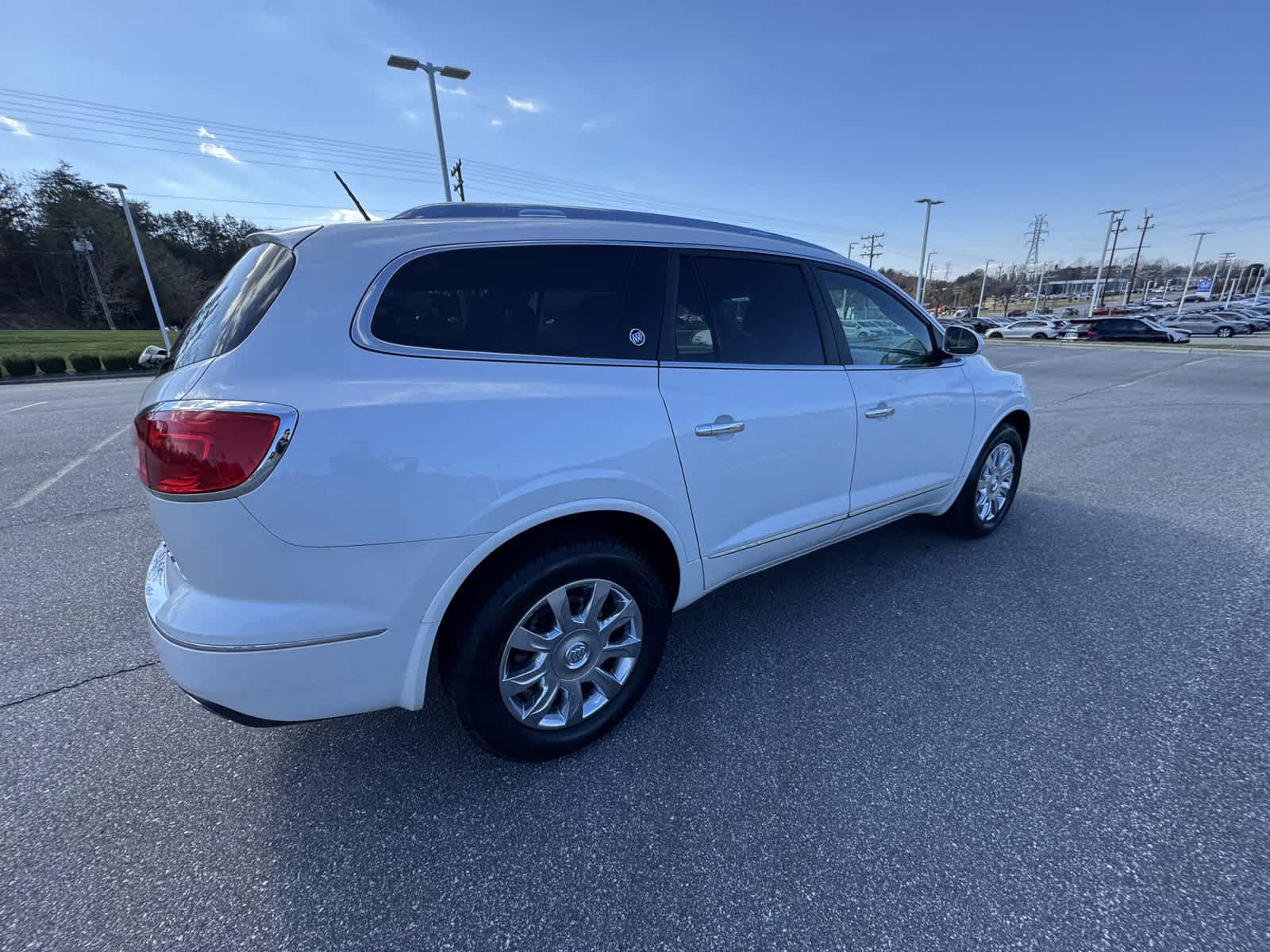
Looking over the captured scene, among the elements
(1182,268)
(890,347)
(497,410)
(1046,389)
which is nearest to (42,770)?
(497,410)

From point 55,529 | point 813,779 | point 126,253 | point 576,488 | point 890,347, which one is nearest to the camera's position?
point 576,488

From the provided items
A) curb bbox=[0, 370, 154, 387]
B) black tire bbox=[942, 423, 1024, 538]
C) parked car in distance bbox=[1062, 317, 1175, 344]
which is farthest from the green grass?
parked car in distance bbox=[1062, 317, 1175, 344]

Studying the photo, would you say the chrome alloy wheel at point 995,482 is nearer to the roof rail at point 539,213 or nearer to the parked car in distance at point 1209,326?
the roof rail at point 539,213

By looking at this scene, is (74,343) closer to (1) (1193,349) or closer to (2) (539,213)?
(2) (539,213)

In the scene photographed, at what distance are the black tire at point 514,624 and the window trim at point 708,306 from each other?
75cm

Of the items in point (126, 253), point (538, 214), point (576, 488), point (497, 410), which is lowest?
point (576, 488)

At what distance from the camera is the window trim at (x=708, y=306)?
2123mm

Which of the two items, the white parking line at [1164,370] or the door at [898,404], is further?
the white parking line at [1164,370]

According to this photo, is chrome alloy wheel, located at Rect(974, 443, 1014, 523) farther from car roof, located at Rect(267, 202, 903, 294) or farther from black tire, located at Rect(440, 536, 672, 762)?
black tire, located at Rect(440, 536, 672, 762)

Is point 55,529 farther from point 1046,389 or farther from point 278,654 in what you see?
point 1046,389

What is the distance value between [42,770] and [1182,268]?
155781 millimetres

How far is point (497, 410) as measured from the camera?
1.68 meters

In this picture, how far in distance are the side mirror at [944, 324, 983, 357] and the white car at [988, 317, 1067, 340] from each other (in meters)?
42.3

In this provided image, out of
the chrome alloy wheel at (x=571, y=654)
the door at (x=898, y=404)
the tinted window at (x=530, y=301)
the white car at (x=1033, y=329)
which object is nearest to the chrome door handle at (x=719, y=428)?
the tinted window at (x=530, y=301)
